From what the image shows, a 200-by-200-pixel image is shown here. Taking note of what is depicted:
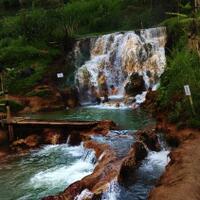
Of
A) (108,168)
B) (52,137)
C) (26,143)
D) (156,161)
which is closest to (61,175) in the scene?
(108,168)

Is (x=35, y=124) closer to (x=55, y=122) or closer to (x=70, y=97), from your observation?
(x=55, y=122)

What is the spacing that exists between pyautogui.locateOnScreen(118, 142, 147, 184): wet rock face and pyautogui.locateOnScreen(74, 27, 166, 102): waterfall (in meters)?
13.2

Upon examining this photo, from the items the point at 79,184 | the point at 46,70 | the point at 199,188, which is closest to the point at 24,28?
the point at 46,70

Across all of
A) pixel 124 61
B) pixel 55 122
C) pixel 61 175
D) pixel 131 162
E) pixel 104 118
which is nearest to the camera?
pixel 131 162

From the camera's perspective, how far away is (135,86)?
97.9 feet

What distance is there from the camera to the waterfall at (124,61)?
30.7 m

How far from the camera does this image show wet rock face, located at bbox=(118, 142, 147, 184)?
47.1 feet

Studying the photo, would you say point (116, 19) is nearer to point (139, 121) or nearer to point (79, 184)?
point (139, 121)

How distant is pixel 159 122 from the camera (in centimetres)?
2059

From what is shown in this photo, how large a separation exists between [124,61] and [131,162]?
56.4 ft

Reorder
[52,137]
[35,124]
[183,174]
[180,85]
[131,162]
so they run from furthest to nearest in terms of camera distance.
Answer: [35,124] → [52,137] → [180,85] → [131,162] → [183,174]

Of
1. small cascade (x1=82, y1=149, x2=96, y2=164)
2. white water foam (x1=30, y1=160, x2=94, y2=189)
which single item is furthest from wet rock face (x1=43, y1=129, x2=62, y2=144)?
white water foam (x1=30, y1=160, x2=94, y2=189)

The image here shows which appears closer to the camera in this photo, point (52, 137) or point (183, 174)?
point (183, 174)

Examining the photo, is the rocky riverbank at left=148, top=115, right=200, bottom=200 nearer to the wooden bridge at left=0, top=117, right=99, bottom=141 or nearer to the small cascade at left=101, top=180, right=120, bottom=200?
the small cascade at left=101, top=180, right=120, bottom=200
